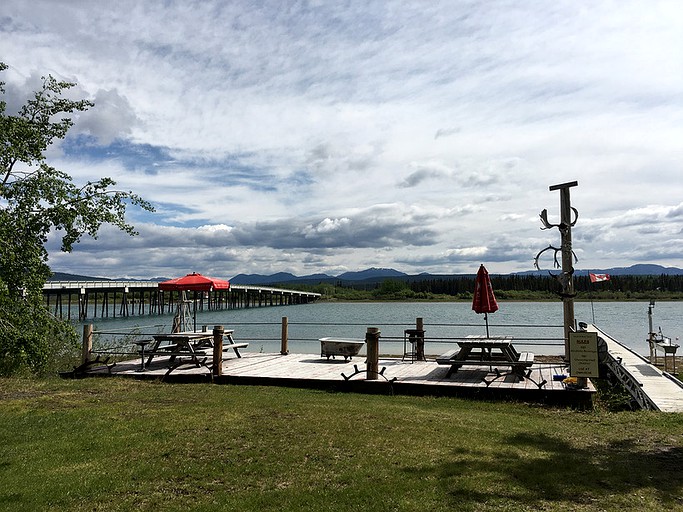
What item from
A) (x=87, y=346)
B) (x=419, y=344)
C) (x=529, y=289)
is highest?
(x=529, y=289)

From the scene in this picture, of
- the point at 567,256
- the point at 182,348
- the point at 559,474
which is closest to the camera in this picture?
the point at 559,474

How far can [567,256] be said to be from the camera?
1202cm

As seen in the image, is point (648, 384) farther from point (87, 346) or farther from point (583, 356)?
point (87, 346)

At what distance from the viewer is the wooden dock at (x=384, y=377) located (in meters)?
9.42

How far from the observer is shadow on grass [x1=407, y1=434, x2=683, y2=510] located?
4359 millimetres

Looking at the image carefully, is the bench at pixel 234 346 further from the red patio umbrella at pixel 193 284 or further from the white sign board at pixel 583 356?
the white sign board at pixel 583 356

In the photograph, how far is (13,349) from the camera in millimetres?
11023

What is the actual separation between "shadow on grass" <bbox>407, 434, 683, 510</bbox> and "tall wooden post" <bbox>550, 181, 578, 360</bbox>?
6100 mm

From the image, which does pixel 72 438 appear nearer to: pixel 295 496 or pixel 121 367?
pixel 295 496

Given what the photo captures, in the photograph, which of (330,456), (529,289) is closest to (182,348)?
(330,456)

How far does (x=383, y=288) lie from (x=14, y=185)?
11631 centimetres

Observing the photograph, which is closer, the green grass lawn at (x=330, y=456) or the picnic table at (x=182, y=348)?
the green grass lawn at (x=330, y=456)

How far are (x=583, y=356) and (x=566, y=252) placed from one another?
373 cm

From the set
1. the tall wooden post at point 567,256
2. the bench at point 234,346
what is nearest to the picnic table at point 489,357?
the tall wooden post at point 567,256
